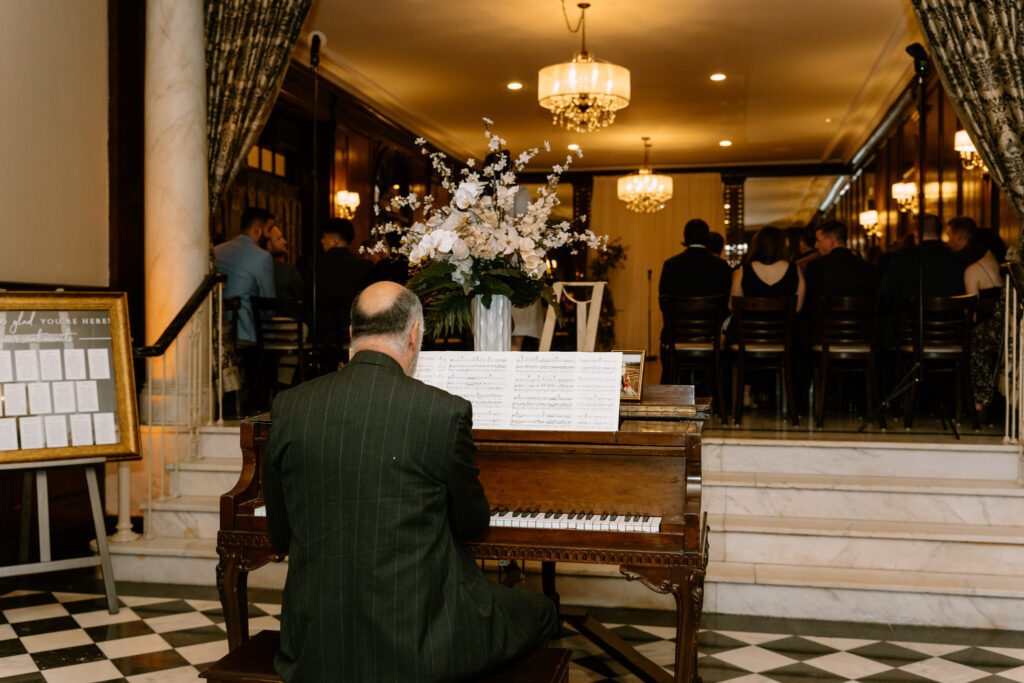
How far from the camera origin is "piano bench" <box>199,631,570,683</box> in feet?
7.46

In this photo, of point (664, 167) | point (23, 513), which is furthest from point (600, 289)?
point (664, 167)

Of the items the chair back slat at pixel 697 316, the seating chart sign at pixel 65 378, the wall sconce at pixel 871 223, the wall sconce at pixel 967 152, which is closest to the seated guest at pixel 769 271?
the chair back slat at pixel 697 316

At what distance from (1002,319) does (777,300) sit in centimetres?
134

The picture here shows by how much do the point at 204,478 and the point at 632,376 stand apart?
3.10m

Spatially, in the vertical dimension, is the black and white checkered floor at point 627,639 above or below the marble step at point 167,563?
below

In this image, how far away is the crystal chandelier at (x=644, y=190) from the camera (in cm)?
1216

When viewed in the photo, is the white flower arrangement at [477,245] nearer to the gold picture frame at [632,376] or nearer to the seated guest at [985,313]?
the gold picture frame at [632,376]

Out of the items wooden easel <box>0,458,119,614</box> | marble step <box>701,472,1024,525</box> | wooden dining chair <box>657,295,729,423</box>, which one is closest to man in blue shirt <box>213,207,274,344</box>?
wooden easel <box>0,458,119,614</box>

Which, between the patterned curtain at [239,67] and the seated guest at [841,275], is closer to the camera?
the patterned curtain at [239,67]

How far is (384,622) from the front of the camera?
2066mm

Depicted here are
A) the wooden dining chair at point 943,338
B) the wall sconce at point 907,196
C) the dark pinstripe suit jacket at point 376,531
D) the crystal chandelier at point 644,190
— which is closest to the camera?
the dark pinstripe suit jacket at point 376,531

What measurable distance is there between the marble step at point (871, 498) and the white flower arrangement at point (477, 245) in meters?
1.97

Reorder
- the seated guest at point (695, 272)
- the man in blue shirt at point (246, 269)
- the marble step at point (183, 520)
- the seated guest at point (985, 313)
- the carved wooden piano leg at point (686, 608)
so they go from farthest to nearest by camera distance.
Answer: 1. the seated guest at point (695, 272)
2. the man in blue shirt at point (246, 269)
3. the seated guest at point (985, 313)
4. the marble step at point (183, 520)
5. the carved wooden piano leg at point (686, 608)

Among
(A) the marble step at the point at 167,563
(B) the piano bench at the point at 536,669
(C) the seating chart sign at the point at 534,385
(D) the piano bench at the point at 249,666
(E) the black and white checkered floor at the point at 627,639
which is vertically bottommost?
(E) the black and white checkered floor at the point at 627,639
